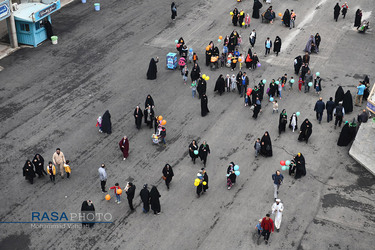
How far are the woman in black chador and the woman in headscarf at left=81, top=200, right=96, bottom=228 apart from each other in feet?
25.4

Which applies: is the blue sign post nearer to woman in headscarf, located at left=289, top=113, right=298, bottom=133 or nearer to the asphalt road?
the asphalt road

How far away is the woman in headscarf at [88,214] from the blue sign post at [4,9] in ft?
51.3

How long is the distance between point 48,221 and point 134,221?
124 inches

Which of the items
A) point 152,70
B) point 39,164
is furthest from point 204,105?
point 39,164

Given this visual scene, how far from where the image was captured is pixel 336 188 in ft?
68.6

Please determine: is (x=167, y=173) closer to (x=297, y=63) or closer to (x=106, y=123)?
(x=106, y=123)

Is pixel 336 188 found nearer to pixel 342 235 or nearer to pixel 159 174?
pixel 342 235

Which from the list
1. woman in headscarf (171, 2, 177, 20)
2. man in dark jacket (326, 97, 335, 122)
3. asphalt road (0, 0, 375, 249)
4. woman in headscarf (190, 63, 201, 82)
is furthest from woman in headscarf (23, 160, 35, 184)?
woman in headscarf (171, 2, 177, 20)

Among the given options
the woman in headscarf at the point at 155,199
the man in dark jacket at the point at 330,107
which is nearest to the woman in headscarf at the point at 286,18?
the man in dark jacket at the point at 330,107

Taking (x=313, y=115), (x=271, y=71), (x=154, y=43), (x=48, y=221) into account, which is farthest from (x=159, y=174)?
(x=154, y=43)

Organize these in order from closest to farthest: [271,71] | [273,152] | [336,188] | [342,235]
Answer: [342,235]
[336,188]
[273,152]
[271,71]

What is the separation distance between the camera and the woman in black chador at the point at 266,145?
22094 mm

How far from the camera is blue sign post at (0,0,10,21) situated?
2952 centimetres

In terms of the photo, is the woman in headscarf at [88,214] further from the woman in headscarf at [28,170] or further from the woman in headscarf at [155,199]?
the woman in headscarf at [28,170]
